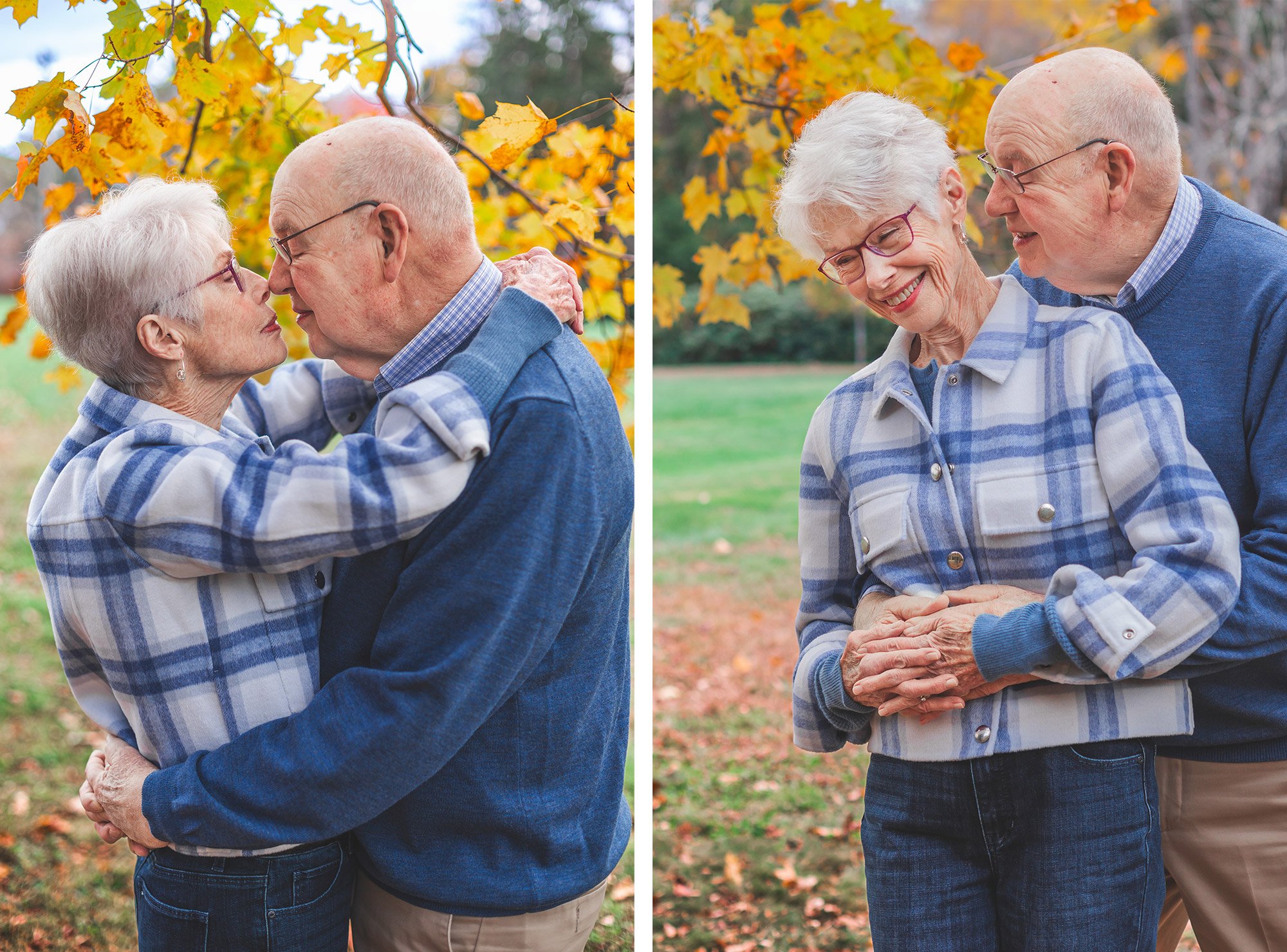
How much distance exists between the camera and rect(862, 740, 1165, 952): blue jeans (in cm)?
159

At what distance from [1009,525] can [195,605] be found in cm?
125

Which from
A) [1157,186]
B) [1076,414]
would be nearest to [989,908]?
[1076,414]

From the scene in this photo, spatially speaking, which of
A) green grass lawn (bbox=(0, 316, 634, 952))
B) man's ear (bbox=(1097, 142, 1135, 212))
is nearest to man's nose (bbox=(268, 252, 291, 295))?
man's ear (bbox=(1097, 142, 1135, 212))

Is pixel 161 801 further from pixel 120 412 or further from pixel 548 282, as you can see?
pixel 548 282

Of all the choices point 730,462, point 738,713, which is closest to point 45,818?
point 738,713

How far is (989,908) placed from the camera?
5.57 ft

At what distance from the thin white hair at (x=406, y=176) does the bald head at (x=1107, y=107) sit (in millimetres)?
914

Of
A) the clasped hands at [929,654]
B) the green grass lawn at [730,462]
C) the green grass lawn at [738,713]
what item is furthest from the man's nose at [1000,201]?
the green grass lawn at [730,462]

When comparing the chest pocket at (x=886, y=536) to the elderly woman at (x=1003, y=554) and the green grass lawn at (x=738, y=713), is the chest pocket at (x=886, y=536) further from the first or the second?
the green grass lawn at (x=738, y=713)

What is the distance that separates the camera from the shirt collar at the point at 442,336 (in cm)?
162

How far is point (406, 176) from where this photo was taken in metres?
1.58

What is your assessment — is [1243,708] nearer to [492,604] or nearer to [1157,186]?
[1157,186]

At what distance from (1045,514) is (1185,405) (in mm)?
300

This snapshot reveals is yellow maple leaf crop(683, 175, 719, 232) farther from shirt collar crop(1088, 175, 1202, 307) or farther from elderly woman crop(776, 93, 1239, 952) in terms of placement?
shirt collar crop(1088, 175, 1202, 307)
